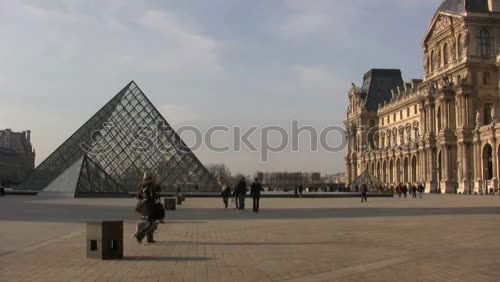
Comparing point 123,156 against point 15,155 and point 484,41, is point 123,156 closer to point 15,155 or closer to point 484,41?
point 484,41

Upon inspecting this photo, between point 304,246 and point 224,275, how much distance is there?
3191mm

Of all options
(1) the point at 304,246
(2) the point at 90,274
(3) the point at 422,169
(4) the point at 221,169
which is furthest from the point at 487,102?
(4) the point at 221,169

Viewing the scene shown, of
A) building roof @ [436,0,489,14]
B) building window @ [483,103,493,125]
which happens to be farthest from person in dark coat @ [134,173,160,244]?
building roof @ [436,0,489,14]

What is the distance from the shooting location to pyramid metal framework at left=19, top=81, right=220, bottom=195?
4162 centimetres

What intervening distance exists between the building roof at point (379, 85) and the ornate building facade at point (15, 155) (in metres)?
79.4

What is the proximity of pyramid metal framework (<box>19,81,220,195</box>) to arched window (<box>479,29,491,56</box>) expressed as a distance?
33.0m

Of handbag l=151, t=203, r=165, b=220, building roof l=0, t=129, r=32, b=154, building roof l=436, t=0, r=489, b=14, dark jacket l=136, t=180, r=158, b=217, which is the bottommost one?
handbag l=151, t=203, r=165, b=220

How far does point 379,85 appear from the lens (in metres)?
98.6

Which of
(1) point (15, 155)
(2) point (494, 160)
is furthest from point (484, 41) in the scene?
(1) point (15, 155)

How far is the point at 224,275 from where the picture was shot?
23.5 ft

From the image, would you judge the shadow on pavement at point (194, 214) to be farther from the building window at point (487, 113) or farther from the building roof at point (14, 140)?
the building roof at point (14, 140)

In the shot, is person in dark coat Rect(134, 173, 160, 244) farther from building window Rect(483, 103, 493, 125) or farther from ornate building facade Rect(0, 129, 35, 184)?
ornate building facade Rect(0, 129, 35, 184)

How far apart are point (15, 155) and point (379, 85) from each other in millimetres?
93769

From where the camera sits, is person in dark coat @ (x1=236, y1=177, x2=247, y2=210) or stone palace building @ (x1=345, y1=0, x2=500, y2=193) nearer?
person in dark coat @ (x1=236, y1=177, x2=247, y2=210)
